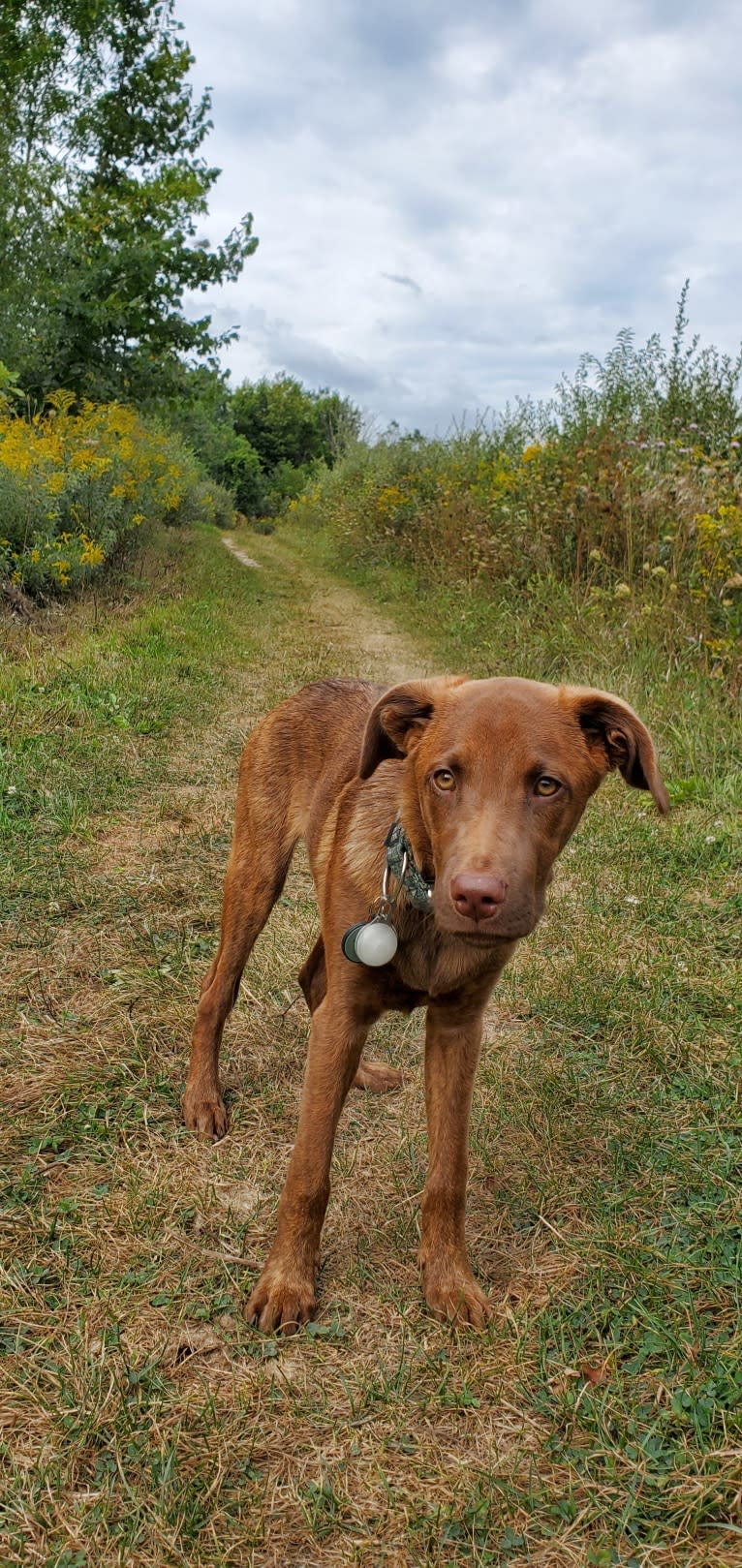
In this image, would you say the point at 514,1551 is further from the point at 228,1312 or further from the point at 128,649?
the point at 128,649

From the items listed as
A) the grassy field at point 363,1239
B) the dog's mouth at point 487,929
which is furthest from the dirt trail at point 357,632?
the dog's mouth at point 487,929

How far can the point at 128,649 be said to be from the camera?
7.39 m

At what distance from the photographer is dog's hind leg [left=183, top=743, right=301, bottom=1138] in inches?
113

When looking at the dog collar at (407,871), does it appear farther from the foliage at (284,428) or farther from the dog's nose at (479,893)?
the foliage at (284,428)

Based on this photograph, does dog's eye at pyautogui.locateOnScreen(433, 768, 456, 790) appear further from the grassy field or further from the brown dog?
the grassy field

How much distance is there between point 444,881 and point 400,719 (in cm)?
55

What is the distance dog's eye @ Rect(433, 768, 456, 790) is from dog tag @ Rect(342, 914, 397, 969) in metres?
0.33

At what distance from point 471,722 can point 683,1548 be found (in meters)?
1.47

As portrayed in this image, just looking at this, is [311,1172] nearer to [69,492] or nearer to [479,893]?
[479,893]

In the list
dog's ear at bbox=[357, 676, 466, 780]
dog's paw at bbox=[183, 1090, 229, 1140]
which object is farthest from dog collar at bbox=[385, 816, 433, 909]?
dog's paw at bbox=[183, 1090, 229, 1140]

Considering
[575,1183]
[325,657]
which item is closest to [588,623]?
[325,657]

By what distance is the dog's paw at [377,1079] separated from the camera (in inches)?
121

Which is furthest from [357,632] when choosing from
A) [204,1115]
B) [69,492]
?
[204,1115]

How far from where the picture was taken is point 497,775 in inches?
75.8
